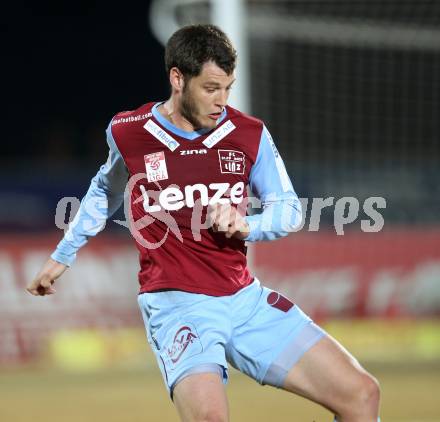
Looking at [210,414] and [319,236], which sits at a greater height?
[210,414]

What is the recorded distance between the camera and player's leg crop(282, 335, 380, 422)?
167 inches

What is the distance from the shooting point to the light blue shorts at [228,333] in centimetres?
434

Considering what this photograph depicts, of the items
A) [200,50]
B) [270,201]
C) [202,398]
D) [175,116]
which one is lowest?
[202,398]

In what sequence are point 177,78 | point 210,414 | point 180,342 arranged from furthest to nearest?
1. point 177,78
2. point 180,342
3. point 210,414

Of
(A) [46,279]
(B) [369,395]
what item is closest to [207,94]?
(A) [46,279]

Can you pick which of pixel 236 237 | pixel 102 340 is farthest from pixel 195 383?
pixel 102 340

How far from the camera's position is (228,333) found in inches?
174

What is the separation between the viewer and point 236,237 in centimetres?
431

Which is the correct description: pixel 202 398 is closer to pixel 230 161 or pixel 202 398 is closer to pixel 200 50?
pixel 230 161

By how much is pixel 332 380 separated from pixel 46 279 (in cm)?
153

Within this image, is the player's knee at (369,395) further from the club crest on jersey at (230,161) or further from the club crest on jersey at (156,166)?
the club crest on jersey at (156,166)

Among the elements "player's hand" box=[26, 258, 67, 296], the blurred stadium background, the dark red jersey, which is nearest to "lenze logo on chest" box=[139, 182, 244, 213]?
the dark red jersey

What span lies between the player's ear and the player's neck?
0.11 m

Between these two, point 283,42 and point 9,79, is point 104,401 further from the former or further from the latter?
point 9,79
